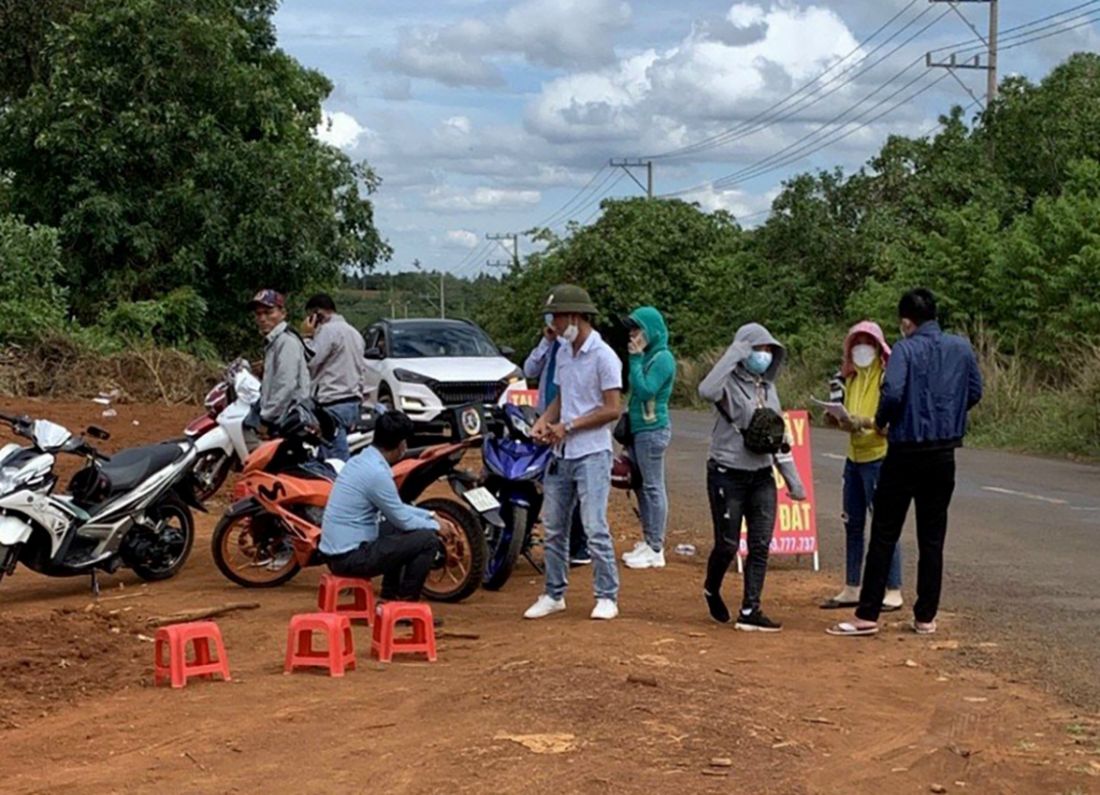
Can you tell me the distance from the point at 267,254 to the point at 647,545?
1708cm

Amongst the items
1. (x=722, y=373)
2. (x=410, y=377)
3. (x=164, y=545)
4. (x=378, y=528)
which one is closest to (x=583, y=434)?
(x=722, y=373)

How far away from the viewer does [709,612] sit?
29.2 ft

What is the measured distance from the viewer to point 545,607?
864cm

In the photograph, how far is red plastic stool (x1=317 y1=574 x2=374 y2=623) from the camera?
830cm

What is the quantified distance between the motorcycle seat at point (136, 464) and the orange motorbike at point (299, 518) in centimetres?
57

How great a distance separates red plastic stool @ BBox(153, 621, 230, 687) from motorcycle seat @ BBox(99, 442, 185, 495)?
9.18 feet

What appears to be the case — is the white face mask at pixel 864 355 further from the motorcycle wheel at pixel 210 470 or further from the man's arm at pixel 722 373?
the motorcycle wheel at pixel 210 470

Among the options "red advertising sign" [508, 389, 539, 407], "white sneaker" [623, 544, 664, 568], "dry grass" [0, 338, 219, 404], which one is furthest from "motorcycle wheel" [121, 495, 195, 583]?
"dry grass" [0, 338, 219, 404]

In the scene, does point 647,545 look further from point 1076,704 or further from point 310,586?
point 1076,704

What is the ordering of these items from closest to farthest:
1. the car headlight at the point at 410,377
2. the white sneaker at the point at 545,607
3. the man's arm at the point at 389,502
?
the man's arm at the point at 389,502 < the white sneaker at the point at 545,607 < the car headlight at the point at 410,377

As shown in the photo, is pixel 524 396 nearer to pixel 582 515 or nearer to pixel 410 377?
pixel 410 377

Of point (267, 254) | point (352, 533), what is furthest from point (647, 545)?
point (267, 254)

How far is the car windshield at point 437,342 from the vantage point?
819 inches

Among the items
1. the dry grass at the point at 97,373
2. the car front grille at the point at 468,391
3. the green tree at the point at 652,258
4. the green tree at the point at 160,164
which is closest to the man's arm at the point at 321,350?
the car front grille at the point at 468,391
